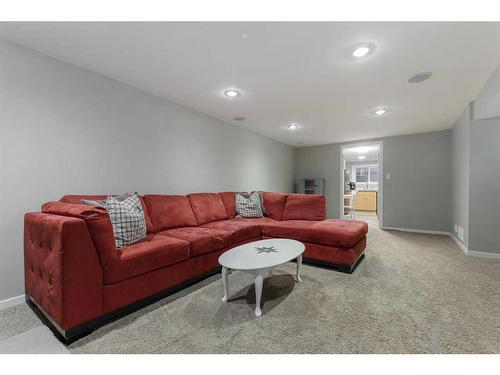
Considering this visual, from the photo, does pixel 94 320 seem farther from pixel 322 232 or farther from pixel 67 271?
pixel 322 232

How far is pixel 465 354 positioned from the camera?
4.01ft

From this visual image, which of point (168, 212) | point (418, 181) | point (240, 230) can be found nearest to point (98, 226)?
point (168, 212)

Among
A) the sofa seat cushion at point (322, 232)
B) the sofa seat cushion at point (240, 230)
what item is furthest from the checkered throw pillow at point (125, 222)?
the sofa seat cushion at point (322, 232)

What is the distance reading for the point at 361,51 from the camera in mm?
1898

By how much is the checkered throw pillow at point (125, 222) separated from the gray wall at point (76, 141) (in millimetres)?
602

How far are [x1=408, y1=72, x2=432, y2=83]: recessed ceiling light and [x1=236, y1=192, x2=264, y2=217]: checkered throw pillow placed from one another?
2559mm

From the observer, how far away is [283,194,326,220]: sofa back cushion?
133 inches

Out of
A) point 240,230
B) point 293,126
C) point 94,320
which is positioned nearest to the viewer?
point 94,320

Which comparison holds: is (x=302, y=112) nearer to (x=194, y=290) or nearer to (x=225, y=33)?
(x=225, y=33)

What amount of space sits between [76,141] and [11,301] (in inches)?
57.6

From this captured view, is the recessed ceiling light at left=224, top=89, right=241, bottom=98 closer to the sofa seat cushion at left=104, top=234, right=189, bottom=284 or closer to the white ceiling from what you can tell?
the white ceiling

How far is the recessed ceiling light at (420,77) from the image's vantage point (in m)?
2.29

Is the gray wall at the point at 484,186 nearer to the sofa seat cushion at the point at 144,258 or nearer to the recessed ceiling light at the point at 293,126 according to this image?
the recessed ceiling light at the point at 293,126
